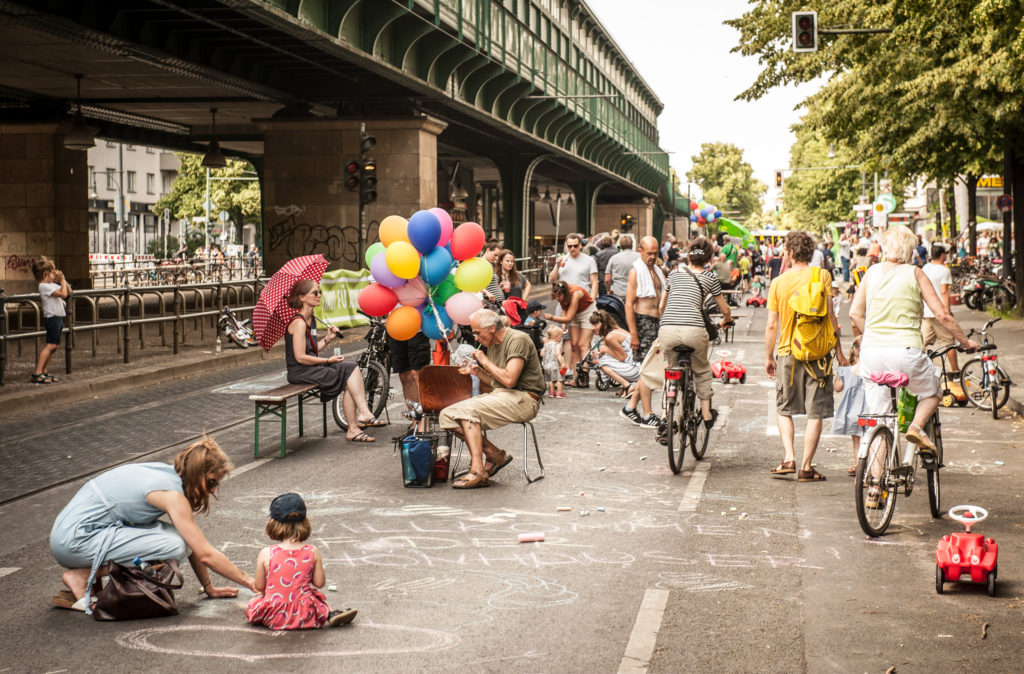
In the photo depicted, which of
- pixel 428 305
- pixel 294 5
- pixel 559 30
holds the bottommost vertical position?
pixel 428 305

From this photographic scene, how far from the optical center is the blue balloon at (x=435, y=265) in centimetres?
1062

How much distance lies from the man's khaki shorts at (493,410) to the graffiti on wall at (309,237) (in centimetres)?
1912

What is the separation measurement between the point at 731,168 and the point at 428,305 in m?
148

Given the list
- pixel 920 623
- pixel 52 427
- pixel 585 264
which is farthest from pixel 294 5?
pixel 920 623

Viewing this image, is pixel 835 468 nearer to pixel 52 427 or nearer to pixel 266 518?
pixel 266 518

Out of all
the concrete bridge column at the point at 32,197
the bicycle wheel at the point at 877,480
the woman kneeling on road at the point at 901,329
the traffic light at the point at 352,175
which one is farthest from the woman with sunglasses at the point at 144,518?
the concrete bridge column at the point at 32,197

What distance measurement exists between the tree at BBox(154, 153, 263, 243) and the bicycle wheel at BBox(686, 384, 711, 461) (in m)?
72.4

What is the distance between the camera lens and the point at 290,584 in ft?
18.0

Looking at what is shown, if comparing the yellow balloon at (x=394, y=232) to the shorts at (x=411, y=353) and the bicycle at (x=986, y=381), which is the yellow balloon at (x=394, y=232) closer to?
the shorts at (x=411, y=353)

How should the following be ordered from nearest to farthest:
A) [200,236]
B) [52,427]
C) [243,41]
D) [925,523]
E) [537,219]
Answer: [925,523], [52,427], [243,41], [200,236], [537,219]

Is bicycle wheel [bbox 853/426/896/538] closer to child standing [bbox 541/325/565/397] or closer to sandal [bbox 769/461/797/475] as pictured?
sandal [bbox 769/461/797/475]

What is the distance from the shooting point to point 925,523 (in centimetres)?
758

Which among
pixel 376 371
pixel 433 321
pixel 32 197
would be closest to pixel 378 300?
pixel 433 321

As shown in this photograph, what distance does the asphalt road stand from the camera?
201 inches
